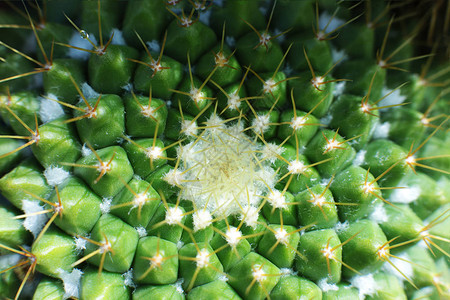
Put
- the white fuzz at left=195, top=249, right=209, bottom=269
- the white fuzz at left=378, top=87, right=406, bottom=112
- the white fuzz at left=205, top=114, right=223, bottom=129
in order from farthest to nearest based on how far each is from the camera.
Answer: the white fuzz at left=378, top=87, right=406, bottom=112, the white fuzz at left=205, top=114, right=223, bottom=129, the white fuzz at left=195, top=249, right=209, bottom=269

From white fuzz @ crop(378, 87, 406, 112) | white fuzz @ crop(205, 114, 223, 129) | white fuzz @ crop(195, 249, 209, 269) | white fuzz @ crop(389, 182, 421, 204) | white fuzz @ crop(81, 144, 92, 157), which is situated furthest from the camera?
white fuzz @ crop(378, 87, 406, 112)

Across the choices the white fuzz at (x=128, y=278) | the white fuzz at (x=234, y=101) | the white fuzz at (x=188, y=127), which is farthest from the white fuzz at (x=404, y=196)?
the white fuzz at (x=128, y=278)

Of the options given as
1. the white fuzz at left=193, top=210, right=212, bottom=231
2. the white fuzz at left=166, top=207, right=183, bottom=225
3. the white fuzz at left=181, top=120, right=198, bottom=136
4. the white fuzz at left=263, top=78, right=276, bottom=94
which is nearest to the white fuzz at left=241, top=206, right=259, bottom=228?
the white fuzz at left=193, top=210, right=212, bottom=231

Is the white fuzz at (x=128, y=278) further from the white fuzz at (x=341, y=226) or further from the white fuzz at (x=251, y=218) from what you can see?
the white fuzz at (x=341, y=226)

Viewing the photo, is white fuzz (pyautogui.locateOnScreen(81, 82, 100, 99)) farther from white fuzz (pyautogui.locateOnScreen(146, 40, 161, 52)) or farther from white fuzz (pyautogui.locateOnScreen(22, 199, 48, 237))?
white fuzz (pyautogui.locateOnScreen(22, 199, 48, 237))

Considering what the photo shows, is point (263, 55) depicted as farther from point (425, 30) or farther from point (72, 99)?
point (425, 30)

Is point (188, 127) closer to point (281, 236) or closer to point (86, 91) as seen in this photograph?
point (86, 91)
